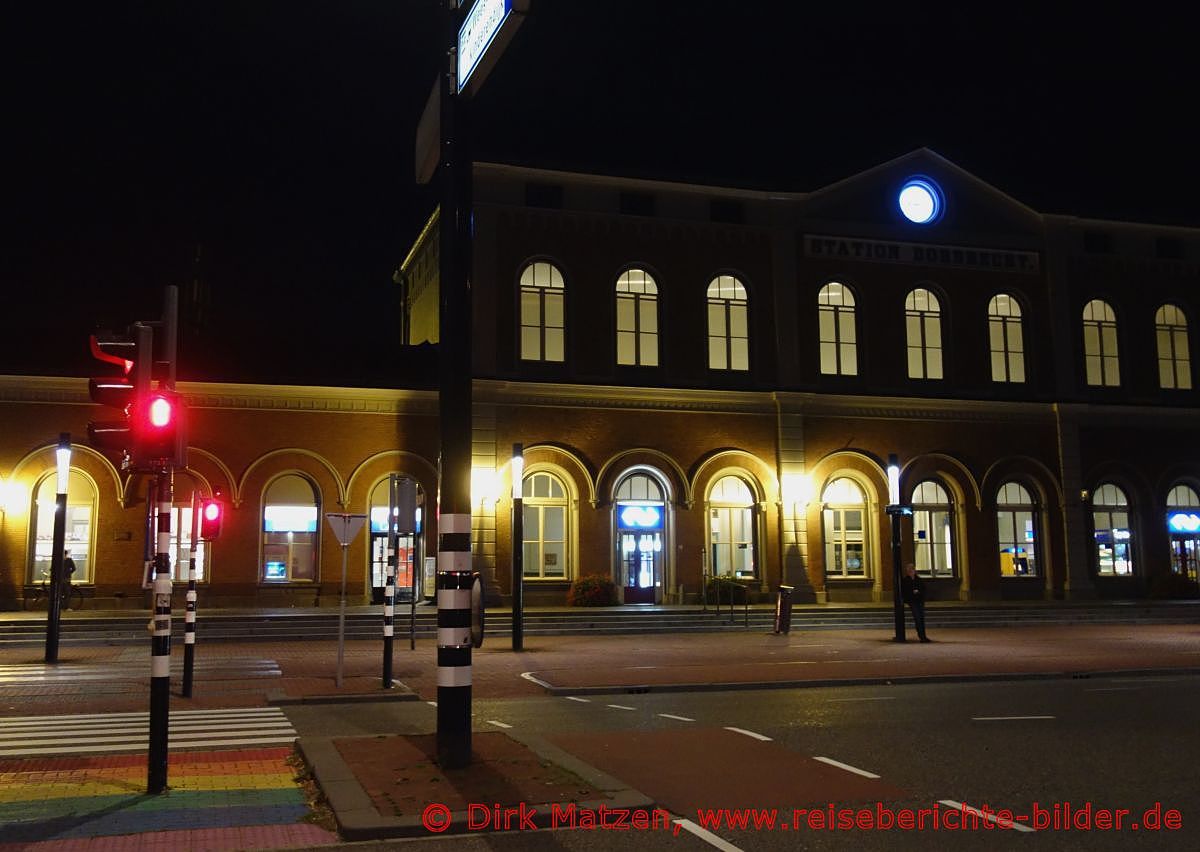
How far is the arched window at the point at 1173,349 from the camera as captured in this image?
129 feet

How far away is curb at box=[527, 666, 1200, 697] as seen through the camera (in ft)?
53.2

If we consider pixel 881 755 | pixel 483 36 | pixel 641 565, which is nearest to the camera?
pixel 483 36

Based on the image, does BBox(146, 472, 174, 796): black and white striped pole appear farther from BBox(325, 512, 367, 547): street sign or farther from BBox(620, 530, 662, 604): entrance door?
BBox(620, 530, 662, 604): entrance door

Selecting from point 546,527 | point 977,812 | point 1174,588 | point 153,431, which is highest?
point 153,431

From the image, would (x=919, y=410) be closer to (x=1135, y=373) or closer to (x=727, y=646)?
(x=1135, y=373)

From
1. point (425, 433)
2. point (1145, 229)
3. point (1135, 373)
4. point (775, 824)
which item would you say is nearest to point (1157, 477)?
point (1135, 373)

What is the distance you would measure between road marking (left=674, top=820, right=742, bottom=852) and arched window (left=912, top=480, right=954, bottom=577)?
97.4ft

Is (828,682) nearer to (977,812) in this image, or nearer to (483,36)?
(977,812)

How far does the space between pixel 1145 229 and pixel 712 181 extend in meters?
15.9

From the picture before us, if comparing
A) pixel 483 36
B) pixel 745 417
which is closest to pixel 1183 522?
pixel 745 417

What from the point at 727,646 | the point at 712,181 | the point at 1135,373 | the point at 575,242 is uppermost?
the point at 712,181

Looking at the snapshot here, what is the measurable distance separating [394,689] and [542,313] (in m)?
19.5

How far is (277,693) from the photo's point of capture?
604 inches

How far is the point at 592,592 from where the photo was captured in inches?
1261
